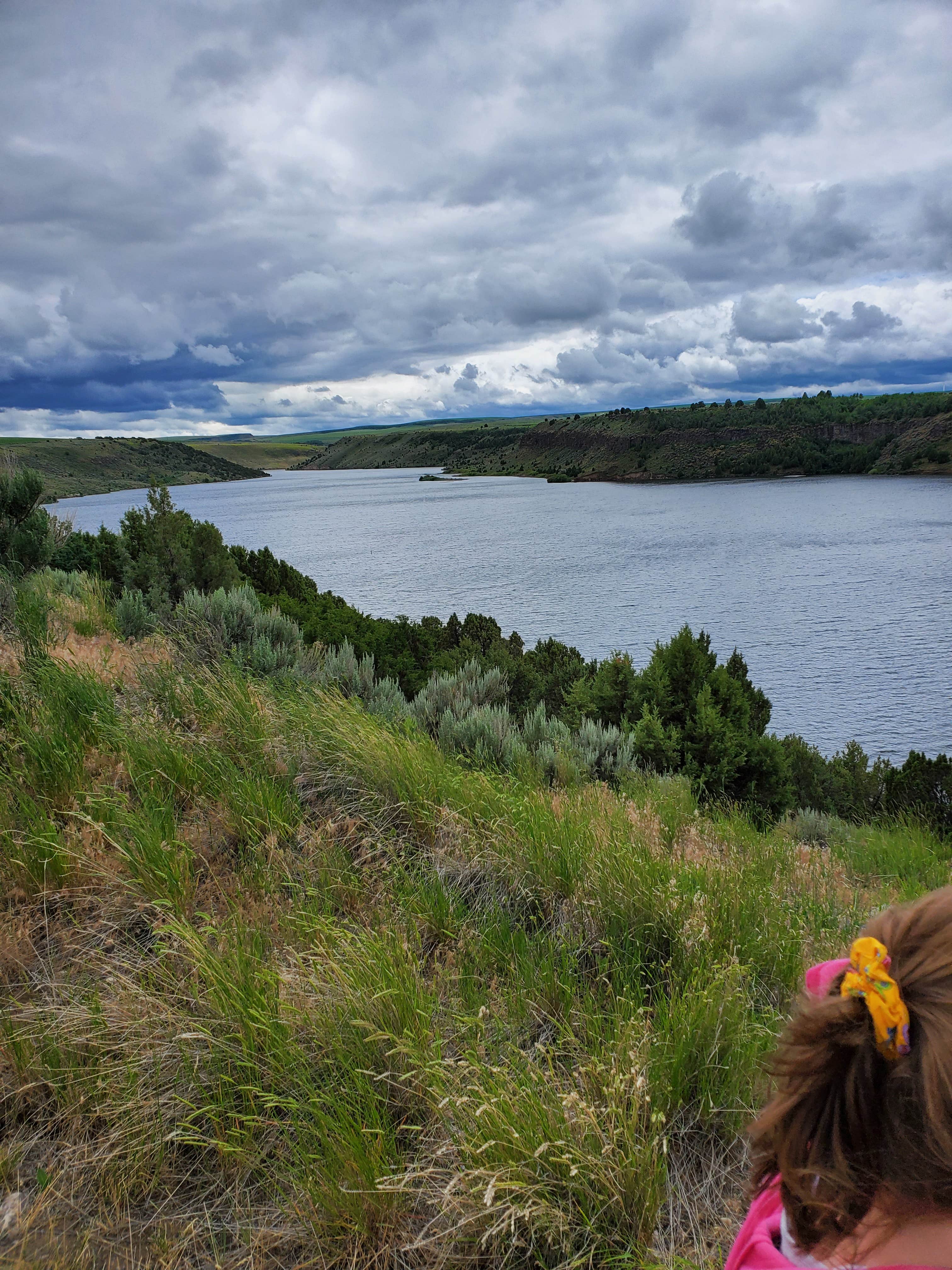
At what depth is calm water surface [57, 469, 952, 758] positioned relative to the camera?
656 inches

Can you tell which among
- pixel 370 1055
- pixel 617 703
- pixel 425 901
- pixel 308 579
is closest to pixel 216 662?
pixel 425 901

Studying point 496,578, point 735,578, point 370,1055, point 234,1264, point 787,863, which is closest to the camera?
point 234,1264

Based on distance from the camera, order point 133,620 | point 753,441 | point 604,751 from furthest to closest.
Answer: point 753,441 → point 133,620 → point 604,751

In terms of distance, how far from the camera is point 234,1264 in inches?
75.7

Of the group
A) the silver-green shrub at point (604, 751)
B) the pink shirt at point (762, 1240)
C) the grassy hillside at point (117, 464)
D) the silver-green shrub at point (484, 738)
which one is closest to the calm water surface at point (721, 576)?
the silver-green shrub at point (604, 751)

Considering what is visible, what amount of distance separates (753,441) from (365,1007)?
97.9 m

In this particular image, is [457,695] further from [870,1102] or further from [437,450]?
[437,450]

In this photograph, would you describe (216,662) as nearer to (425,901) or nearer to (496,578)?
(425,901)

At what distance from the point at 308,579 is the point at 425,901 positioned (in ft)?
54.0

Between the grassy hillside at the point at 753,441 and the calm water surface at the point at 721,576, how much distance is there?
14.3 meters

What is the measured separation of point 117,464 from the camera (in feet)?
381

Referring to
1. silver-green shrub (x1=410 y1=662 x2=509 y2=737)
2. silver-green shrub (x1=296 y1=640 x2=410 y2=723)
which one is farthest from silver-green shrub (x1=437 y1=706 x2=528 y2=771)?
silver-green shrub (x1=296 y1=640 x2=410 y2=723)

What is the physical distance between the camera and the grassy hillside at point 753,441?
266 ft

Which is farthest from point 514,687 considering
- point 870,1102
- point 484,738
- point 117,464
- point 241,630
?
point 117,464
